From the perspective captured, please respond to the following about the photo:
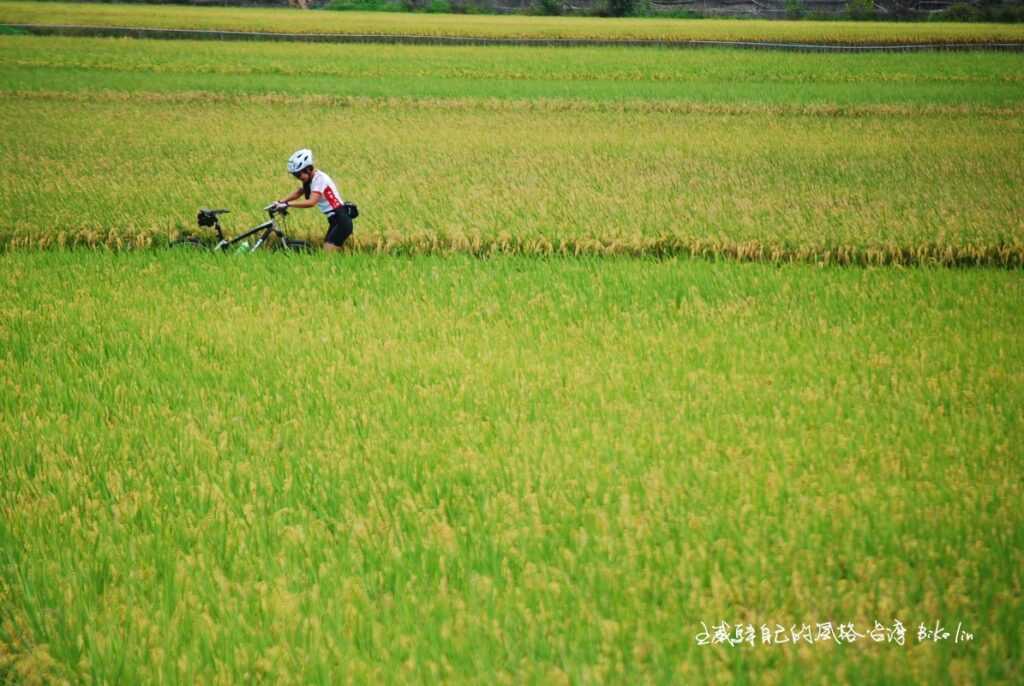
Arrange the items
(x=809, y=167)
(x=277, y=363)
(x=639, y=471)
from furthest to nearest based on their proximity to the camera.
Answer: (x=809, y=167) → (x=277, y=363) → (x=639, y=471)

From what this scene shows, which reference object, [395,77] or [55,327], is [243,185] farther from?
[395,77]

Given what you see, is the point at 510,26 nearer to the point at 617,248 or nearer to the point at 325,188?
the point at 617,248

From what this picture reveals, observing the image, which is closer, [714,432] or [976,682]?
[976,682]

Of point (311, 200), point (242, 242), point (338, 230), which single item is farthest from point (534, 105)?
point (311, 200)

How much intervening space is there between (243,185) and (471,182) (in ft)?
9.22

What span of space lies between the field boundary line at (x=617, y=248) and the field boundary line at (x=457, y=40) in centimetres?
2990

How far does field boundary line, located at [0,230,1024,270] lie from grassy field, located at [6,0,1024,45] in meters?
30.7

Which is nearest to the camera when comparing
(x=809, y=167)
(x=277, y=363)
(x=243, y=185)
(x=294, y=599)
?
(x=294, y=599)

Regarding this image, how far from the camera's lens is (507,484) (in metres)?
4.59

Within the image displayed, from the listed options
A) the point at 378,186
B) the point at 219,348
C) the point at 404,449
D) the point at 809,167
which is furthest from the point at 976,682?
the point at 809,167

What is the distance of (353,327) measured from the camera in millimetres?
7117

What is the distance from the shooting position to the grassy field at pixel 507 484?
3.32 metres

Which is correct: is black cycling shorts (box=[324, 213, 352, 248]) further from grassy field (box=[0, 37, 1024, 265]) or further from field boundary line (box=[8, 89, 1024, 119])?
field boundary line (box=[8, 89, 1024, 119])

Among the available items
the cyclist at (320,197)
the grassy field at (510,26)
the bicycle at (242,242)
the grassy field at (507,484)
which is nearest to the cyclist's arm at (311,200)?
the cyclist at (320,197)
